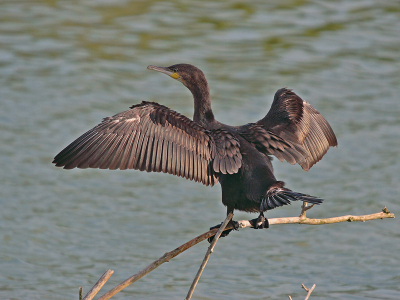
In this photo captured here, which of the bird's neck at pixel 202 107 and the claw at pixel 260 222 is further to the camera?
the bird's neck at pixel 202 107

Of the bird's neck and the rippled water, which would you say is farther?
the rippled water

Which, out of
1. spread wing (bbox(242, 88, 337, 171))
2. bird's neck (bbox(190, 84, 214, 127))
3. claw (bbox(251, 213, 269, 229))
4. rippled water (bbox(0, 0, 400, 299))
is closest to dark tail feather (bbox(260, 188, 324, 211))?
claw (bbox(251, 213, 269, 229))

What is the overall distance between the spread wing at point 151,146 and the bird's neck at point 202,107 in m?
0.58

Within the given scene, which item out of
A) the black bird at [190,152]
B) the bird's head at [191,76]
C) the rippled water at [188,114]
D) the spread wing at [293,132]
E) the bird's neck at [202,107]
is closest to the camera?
the black bird at [190,152]

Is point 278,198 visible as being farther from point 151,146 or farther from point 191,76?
point 191,76

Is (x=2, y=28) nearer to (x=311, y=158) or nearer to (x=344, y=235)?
(x=344, y=235)

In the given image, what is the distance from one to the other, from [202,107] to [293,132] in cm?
93

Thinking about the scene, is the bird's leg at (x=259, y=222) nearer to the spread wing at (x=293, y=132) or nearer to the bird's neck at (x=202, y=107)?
the spread wing at (x=293, y=132)

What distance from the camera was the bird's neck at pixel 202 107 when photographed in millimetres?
6914

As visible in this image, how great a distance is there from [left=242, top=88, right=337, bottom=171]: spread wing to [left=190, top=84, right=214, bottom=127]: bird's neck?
44 centimetres

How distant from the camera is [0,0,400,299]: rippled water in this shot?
8.73 metres

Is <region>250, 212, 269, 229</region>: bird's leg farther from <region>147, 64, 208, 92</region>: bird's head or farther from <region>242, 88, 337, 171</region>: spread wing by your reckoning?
<region>147, 64, 208, 92</region>: bird's head

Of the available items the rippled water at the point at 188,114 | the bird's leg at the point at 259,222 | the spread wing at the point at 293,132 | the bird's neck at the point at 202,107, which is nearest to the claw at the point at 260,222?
the bird's leg at the point at 259,222

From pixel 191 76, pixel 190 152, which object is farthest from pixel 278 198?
pixel 191 76
